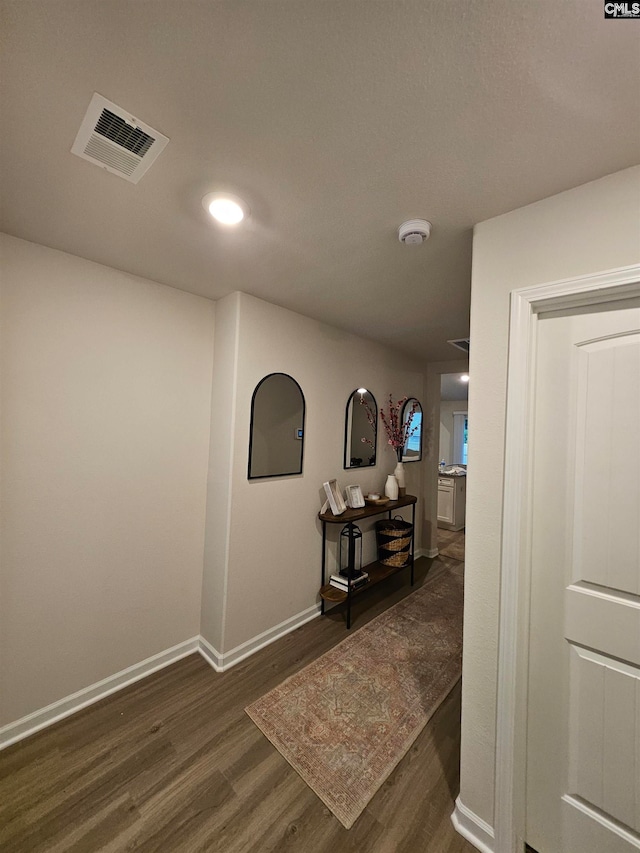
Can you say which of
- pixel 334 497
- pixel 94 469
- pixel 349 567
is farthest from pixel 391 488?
pixel 94 469

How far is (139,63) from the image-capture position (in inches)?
33.4

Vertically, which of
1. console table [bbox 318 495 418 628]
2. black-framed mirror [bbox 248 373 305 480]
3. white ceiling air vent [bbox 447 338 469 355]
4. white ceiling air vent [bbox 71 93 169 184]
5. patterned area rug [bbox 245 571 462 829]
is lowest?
patterned area rug [bbox 245 571 462 829]

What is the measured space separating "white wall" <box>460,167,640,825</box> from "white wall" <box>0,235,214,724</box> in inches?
72.7

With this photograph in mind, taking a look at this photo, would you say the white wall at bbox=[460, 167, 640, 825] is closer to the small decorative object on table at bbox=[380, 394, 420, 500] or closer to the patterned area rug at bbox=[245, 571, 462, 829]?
the patterned area rug at bbox=[245, 571, 462, 829]

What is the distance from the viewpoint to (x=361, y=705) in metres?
1.93

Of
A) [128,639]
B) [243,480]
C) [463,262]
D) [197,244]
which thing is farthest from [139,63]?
[128,639]

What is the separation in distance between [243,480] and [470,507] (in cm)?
150

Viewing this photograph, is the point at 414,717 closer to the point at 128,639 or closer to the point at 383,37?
the point at 128,639

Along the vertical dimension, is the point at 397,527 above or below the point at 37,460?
below

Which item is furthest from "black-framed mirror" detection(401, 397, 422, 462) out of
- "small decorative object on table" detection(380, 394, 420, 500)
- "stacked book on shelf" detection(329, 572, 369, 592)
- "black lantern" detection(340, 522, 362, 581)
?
"stacked book on shelf" detection(329, 572, 369, 592)

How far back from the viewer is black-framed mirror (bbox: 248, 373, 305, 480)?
→ 7.85 feet

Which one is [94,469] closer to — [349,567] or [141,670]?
[141,670]

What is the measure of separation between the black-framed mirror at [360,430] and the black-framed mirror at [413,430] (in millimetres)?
617

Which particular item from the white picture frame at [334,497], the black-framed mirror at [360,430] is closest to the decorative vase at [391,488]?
the black-framed mirror at [360,430]
